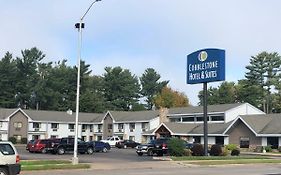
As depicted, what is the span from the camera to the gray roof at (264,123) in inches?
2232

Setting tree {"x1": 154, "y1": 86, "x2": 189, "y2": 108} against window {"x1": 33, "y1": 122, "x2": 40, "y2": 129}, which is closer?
window {"x1": 33, "y1": 122, "x2": 40, "y2": 129}

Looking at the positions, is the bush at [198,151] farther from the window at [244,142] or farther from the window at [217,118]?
the window at [217,118]

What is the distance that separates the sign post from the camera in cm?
4147

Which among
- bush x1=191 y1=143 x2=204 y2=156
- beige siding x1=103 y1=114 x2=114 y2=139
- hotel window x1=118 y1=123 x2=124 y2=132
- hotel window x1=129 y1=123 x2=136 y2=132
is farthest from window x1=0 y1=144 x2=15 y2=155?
beige siding x1=103 y1=114 x2=114 y2=139

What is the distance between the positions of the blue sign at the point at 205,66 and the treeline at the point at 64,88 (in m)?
64.5

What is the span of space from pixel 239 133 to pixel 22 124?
40.3 metres

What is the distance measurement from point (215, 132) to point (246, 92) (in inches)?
1911

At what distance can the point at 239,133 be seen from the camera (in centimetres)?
6094

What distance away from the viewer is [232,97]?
114 m

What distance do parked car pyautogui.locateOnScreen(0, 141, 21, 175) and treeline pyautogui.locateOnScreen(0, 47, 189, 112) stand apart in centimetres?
8906

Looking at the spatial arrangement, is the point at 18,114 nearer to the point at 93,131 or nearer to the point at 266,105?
the point at 93,131

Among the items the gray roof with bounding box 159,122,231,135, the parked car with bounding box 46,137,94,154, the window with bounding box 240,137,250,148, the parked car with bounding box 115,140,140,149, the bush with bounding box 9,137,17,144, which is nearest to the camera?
the parked car with bounding box 46,137,94,154

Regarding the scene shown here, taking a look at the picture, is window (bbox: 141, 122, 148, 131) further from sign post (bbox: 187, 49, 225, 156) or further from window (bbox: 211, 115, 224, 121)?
sign post (bbox: 187, 49, 225, 156)

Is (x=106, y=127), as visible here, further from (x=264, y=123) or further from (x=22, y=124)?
(x=264, y=123)
